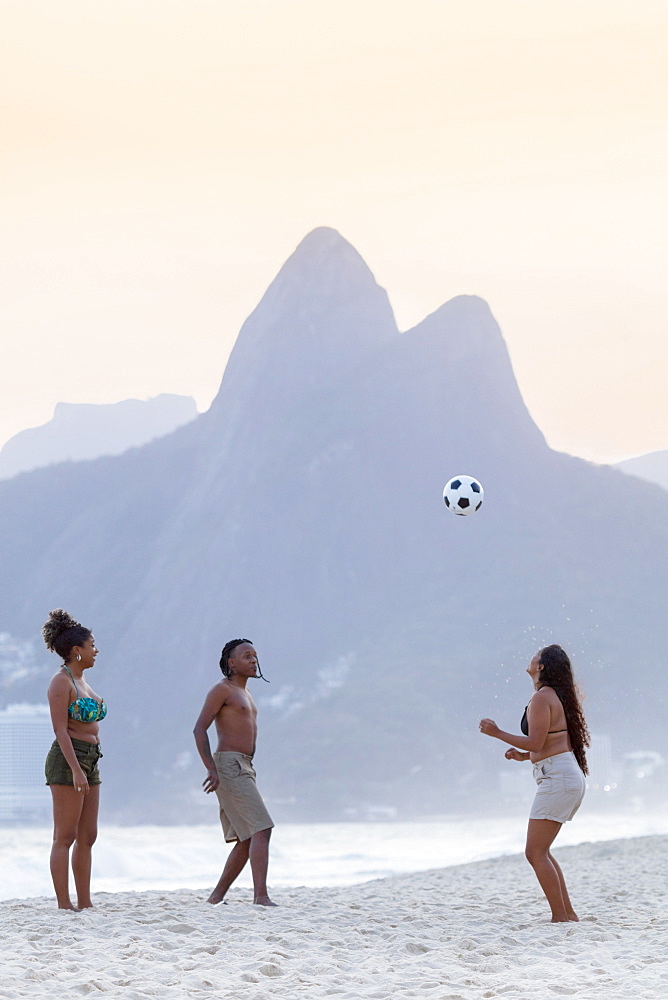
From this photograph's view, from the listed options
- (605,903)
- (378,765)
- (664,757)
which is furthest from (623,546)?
(605,903)

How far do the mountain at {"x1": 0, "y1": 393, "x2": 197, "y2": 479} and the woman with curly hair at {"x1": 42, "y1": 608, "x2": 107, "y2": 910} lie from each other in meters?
112

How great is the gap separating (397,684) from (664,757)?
18608 millimetres

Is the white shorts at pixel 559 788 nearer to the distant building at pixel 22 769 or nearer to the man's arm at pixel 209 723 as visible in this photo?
the man's arm at pixel 209 723

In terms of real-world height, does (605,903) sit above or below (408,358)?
below

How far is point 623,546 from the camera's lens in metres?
102

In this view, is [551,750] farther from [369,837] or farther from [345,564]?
[345,564]

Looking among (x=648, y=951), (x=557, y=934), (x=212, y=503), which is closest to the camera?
(x=648, y=951)

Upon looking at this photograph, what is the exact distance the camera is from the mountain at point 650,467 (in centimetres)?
10506

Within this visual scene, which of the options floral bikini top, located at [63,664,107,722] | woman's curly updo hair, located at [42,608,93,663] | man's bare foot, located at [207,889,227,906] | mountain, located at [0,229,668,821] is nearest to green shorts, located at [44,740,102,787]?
floral bikini top, located at [63,664,107,722]

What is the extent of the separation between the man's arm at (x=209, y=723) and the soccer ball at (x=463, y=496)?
528 cm

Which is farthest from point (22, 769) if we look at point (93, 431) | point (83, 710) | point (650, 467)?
point (83, 710)

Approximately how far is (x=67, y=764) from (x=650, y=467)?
4041 inches

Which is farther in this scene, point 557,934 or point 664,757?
point 664,757

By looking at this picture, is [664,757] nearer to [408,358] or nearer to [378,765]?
[378,765]
